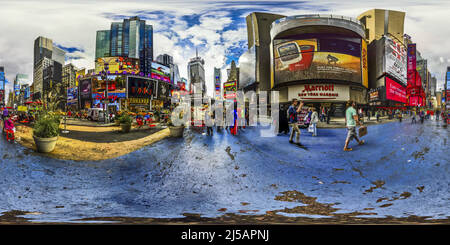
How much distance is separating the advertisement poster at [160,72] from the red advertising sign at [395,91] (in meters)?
2.01

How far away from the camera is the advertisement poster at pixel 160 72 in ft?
5.81

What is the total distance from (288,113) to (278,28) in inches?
30.3

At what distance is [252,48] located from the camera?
6.01 feet

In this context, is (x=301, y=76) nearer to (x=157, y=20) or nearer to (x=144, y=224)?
(x=157, y=20)

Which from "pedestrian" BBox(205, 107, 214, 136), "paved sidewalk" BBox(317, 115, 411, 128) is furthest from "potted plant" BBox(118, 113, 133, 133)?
"paved sidewalk" BBox(317, 115, 411, 128)

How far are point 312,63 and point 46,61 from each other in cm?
238

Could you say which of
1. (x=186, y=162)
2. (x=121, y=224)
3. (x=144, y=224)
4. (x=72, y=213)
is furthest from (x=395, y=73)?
(x=72, y=213)

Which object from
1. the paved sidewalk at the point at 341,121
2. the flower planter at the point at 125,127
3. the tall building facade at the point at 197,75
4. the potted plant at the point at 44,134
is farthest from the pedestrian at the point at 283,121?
the potted plant at the point at 44,134

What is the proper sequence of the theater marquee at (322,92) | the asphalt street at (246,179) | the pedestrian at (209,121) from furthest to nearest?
the pedestrian at (209,121) < the theater marquee at (322,92) < the asphalt street at (246,179)

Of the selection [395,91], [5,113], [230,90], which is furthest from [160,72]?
[395,91]

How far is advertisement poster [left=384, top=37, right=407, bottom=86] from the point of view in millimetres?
1780

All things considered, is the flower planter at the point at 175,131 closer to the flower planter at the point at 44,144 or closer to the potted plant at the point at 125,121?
the potted plant at the point at 125,121

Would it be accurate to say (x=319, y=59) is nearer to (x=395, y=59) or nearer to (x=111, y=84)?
(x=395, y=59)

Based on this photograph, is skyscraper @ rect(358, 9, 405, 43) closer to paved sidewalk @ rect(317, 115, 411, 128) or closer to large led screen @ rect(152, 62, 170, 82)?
paved sidewalk @ rect(317, 115, 411, 128)
